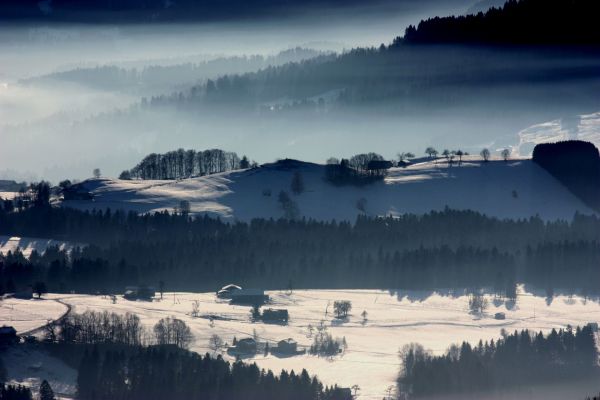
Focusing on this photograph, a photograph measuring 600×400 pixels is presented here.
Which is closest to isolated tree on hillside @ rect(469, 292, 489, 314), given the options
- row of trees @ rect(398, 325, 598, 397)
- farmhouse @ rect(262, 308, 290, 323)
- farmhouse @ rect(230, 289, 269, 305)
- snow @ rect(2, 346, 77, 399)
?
row of trees @ rect(398, 325, 598, 397)

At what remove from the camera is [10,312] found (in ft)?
481

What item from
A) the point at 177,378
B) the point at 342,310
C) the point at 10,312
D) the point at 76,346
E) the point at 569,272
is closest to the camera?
the point at 177,378

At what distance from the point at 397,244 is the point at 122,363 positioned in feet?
245


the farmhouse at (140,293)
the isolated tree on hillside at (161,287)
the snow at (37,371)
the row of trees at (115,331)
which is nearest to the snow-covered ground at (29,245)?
the isolated tree on hillside at (161,287)

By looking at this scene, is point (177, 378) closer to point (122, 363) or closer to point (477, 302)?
point (122, 363)

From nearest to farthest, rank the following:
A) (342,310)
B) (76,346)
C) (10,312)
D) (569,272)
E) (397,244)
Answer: (76,346), (10,312), (342,310), (569,272), (397,244)

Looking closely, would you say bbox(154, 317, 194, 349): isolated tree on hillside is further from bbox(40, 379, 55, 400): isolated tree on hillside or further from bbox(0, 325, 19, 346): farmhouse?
bbox(40, 379, 55, 400): isolated tree on hillside

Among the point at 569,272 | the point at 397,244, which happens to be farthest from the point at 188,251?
the point at 569,272

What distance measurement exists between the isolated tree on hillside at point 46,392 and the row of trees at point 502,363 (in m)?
26.9

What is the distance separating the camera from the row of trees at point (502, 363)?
424ft

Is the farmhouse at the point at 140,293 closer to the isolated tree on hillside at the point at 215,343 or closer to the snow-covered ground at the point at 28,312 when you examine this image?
the snow-covered ground at the point at 28,312

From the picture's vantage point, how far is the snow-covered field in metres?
134

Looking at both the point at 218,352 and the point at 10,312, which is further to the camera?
the point at 10,312

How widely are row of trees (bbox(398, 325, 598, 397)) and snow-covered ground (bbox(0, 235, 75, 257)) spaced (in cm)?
6638
